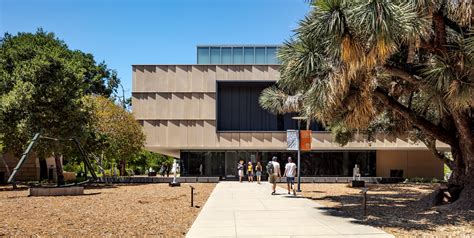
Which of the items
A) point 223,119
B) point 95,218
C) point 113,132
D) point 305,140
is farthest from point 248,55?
point 95,218

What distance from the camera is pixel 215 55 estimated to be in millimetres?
39000

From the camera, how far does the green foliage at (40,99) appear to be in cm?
2411

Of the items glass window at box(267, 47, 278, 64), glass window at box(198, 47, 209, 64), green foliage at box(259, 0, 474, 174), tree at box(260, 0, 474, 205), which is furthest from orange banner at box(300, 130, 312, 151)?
glass window at box(198, 47, 209, 64)

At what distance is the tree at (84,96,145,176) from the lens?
3052 centimetres

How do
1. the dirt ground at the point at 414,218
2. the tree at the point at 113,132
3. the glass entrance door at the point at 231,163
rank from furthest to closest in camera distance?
the glass entrance door at the point at 231,163 < the tree at the point at 113,132 < the dirt ground at the point at 414,218

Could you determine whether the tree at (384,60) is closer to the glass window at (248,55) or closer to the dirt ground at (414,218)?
the dirt ground at (414,218)

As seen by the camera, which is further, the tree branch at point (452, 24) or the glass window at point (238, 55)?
the glass window at point (238, 55)

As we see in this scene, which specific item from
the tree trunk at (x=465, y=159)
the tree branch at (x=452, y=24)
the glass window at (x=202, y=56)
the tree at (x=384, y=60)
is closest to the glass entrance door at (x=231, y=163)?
A: the glass window at (x=202, y=56)

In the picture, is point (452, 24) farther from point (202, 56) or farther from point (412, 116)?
A: point (202, 56)

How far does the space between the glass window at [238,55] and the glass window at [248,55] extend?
0.29m

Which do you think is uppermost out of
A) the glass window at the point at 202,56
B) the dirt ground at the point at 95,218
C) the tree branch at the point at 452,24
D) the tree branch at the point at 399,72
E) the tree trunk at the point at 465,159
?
the glass window at the point at 202,56

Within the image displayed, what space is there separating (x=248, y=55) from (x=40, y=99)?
62.3 ft

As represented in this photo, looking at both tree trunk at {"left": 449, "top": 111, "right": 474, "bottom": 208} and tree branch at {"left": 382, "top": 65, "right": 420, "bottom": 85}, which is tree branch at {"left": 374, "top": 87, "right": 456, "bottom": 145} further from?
tree branch at {"left": 382, "top": 65, "right": 420, "bottom": 85}

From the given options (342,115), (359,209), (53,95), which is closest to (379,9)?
(342,115)
